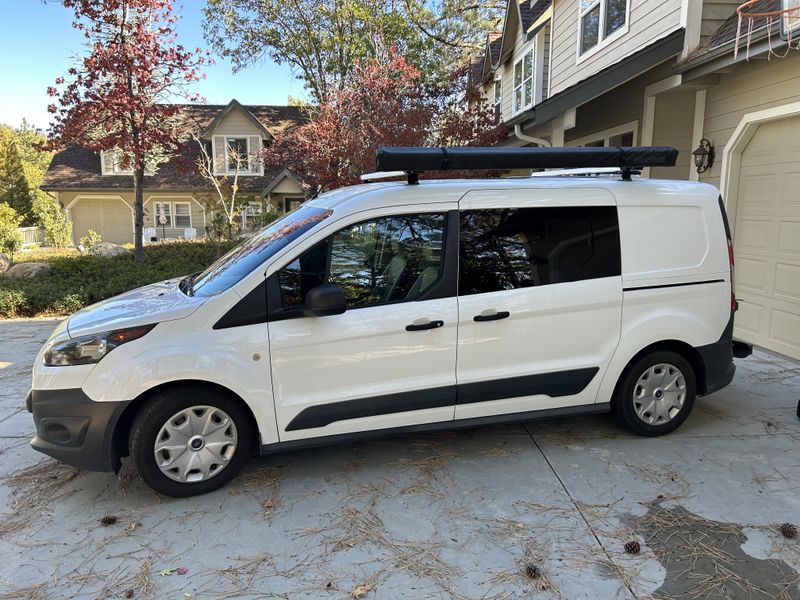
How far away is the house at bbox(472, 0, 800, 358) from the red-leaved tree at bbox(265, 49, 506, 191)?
3.30m

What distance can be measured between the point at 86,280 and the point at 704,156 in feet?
36.9

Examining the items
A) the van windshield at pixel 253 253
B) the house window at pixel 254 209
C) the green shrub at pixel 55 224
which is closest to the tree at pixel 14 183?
the green shrub at pixel 55 224

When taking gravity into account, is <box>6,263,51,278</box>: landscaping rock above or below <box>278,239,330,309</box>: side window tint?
below

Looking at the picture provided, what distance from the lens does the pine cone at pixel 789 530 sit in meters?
2.93

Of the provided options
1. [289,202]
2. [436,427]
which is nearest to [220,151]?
[289,202]

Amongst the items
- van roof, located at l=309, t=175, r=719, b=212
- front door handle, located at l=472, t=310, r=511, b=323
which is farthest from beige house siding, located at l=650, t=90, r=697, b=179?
front door handle, located at l=472, t=310, r=511, b=323

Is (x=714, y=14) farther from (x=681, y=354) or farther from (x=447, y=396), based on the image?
(x=447, y=396)

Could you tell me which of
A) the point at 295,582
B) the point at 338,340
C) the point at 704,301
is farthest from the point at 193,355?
the point at 704,301

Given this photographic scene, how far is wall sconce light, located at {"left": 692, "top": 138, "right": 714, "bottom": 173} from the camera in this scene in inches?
281

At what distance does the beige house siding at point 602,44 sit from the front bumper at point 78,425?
25.8ft

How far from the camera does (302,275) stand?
3.44 meters

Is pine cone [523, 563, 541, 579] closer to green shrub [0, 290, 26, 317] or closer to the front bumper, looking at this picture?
the front bumper

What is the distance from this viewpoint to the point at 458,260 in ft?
11.9

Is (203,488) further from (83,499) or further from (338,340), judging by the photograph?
(338,340)
